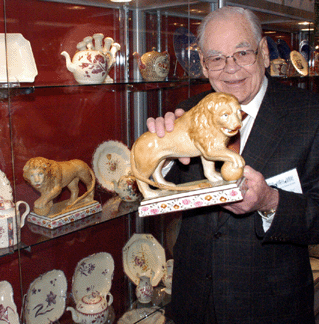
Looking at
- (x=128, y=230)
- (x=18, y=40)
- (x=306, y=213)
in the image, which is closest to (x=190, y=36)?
(x=18, y=40)

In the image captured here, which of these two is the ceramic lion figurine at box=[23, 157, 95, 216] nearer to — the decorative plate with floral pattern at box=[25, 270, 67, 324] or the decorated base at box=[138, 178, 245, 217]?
the decorative plate with floral pattern at box=[25, 270, 67, 324]

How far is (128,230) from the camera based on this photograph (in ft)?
7.64

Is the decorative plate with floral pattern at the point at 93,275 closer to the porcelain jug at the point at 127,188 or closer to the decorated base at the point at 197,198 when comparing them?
the porcelain jug at the point at 127,188

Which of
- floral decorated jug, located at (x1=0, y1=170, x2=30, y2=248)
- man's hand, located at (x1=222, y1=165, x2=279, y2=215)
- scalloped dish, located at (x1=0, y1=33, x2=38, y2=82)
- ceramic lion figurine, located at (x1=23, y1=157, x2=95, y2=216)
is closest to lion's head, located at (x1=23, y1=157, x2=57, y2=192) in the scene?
ceramic lion figurine, located at (x1=23, y1=157, x2=95, y2=216)

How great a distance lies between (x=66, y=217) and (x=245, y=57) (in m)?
1.03

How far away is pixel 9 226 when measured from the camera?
5.02ft

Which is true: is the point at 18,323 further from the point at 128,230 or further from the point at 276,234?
the point at 276,234

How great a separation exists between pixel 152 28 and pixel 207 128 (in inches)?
48.0

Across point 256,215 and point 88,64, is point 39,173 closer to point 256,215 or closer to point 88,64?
point 88,64

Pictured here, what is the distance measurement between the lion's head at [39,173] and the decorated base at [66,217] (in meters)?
0.13

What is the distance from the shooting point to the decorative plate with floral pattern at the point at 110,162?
2.13 m

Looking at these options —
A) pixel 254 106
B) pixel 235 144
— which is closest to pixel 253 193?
pixel 235 144

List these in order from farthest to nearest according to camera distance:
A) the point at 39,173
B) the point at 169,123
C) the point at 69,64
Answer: the point at 69,64 → the point at 39,173 → the point at 169,123

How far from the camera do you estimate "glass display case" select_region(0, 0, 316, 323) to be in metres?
1.68
